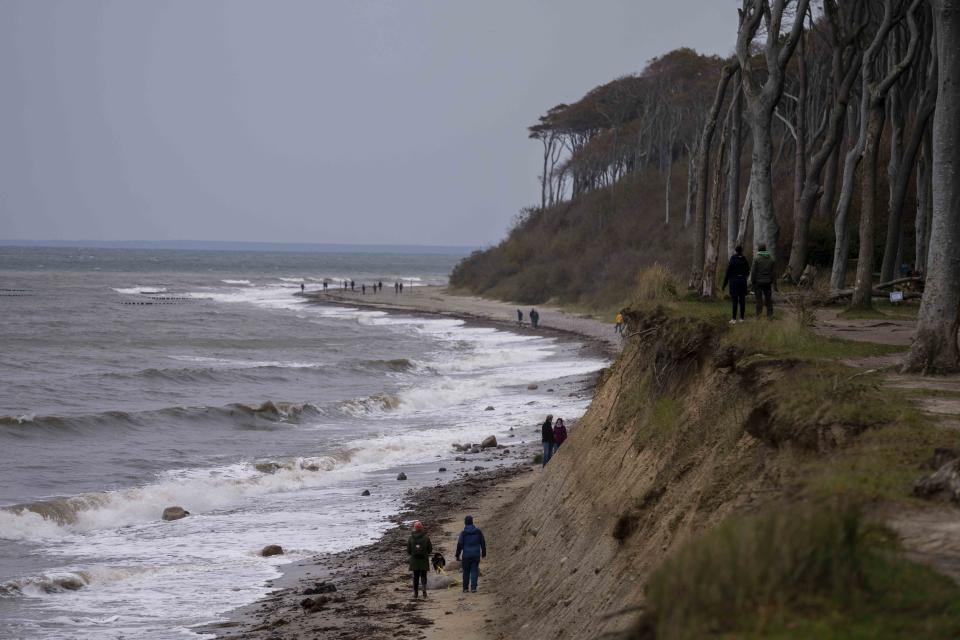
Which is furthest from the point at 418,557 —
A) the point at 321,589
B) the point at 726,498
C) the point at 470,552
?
the point at 726,498

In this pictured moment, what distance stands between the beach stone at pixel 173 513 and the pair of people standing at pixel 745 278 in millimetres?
11863

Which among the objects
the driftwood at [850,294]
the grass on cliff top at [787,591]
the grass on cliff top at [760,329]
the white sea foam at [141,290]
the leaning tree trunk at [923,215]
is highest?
the leaning tree trunk at [923,215]

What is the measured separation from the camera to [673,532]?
10.8 meters

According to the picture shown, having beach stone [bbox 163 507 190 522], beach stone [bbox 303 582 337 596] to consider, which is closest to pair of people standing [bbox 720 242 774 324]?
beach stone [bbox 303 582 337 596]

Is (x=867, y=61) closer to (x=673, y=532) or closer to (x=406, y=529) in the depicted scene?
(x=406, y=529)

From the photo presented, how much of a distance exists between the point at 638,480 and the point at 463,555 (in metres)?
3.13

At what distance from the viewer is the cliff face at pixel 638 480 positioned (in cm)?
1049

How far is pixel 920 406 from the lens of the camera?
11.0 meters

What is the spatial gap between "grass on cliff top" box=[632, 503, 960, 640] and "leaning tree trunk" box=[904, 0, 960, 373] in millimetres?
8549

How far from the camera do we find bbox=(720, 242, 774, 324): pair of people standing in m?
16.3

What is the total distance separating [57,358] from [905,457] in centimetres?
4905

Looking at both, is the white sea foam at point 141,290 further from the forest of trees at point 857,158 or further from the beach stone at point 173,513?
the beach stone at point 173,513

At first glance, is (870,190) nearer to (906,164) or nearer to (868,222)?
(868,222)

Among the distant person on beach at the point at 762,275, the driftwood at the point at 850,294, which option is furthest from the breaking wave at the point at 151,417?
the distant person on beach at the point at 762,275
